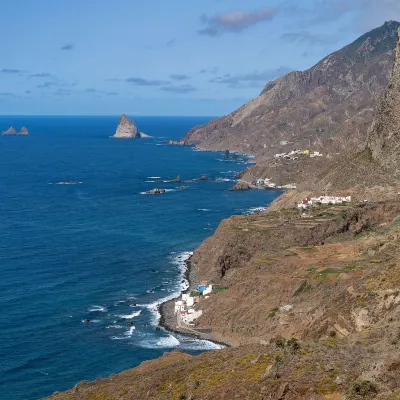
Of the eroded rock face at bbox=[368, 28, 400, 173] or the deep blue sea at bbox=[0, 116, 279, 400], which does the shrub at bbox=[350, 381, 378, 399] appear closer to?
the deep blue sea at bbox=[0, 116, 279, 400]

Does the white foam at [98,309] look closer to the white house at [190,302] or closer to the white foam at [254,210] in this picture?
the white house at [190,302]

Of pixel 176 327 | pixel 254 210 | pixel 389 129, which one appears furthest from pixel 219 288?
pixel 389 129

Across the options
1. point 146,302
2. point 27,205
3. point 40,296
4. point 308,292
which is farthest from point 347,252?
point 27,205

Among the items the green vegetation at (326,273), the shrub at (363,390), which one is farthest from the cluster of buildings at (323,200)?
the shrub at (363,390)

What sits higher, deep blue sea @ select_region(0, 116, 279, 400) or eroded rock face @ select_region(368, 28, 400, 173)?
eroded rock face @ select_region(368, 28, 400, 173)

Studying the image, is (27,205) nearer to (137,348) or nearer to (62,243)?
(62,243)

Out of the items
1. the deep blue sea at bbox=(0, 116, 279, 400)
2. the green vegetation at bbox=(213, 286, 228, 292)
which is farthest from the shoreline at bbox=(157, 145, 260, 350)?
the green vegetation at bbox=(213, 286, 228, 292)

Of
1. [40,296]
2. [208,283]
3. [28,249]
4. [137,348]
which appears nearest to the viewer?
[137,348]
